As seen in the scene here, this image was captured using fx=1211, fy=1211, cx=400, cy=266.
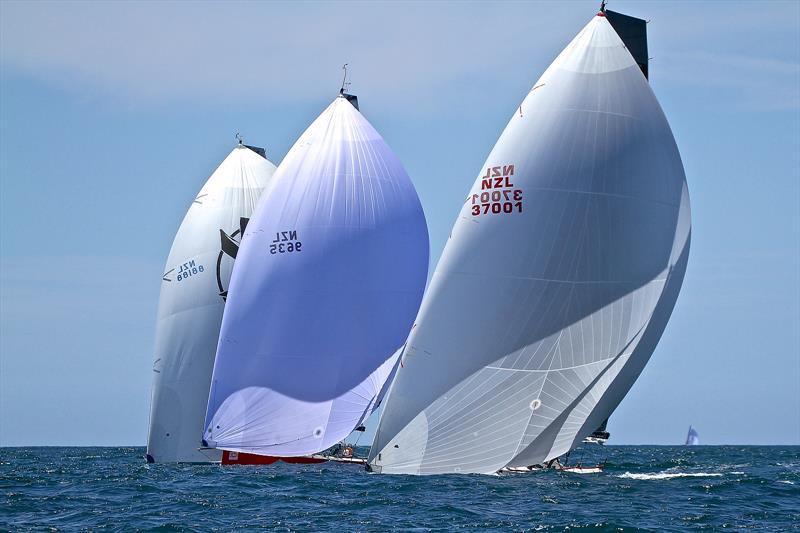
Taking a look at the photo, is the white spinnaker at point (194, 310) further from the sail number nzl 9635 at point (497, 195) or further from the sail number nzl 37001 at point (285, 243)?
the sail number nzl 9635 at point (497, 195)

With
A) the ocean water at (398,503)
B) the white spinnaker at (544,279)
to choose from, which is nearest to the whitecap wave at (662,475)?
the ocean water at (398,503)

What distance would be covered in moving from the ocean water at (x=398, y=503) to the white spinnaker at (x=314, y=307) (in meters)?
1.71

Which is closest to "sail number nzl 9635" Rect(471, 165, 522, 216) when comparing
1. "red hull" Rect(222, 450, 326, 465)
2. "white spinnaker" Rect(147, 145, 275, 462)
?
"red hull" Rect(222, 450, 326, 465)

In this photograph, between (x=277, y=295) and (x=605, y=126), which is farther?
(x=277, y=295)

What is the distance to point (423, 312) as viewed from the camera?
29047 mm

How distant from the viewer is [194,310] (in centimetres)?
3962

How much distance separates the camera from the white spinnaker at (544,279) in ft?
92.9

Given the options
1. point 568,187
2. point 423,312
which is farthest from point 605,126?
point 423,312

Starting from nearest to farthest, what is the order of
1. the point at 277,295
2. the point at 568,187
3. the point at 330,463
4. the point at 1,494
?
the point at 568,187 < the point at 1,494 < the point at 277,295 < the point at 330,463

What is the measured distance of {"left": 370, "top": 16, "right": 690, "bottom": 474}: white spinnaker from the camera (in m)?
28.3

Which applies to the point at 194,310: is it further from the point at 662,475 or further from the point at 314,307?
the point at 662,475

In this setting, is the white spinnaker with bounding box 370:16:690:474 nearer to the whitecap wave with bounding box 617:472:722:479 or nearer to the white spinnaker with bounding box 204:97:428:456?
the white spinnaker with bounding box 204:97:428:456

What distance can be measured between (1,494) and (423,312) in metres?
11.5

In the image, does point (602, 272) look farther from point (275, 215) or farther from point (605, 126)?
point (275, 215)
